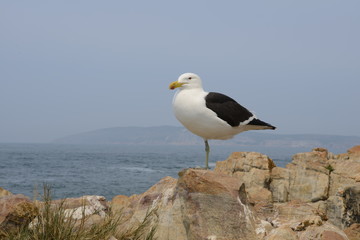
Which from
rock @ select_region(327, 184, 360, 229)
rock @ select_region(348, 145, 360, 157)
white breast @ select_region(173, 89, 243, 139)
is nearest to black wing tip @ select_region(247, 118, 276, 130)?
white breast @ select_region(173, 89, 243, 139)

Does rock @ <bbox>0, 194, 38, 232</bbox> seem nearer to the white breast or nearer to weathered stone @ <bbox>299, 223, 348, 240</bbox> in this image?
the white breast

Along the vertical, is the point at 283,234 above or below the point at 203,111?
below

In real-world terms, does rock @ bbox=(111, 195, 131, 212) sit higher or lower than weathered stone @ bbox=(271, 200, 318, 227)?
lower

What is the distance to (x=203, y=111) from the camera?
920 centimetres

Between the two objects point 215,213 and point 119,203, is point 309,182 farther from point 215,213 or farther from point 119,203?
point 215,213

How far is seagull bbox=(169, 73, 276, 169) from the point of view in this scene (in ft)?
30.3

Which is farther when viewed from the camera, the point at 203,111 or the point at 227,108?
the point at 227,108

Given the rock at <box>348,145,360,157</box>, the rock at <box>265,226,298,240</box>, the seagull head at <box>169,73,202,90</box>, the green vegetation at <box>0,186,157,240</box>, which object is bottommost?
the rock at <box>265,226,298,240</box>

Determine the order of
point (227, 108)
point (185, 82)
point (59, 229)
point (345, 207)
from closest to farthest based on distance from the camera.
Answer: point (59, 229) → point (185, 82) → point (227, 108) → point (345, 207)

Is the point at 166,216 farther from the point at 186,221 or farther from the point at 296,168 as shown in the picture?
the point at 296,168

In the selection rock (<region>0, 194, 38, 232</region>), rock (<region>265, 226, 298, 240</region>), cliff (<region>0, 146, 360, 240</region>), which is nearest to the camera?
rock (<region>265, 226, 298, 240</region>)

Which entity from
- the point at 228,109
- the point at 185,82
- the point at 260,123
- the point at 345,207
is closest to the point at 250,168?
the point at 345,207

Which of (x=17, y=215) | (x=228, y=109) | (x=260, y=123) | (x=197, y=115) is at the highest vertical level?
(x=228, y=109)

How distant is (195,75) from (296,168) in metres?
7.99
